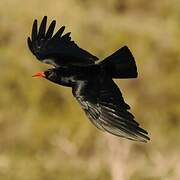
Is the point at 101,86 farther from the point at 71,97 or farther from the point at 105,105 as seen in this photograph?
the point at 71,97

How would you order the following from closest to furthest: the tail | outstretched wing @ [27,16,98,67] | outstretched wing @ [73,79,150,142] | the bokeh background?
outstretched wing @ [73,79,150,142] → the tail → outstretched wing @ [27,16,98,67] → the bokeh background

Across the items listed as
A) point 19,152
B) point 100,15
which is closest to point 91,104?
point 19,152

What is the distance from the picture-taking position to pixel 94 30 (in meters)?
17.0

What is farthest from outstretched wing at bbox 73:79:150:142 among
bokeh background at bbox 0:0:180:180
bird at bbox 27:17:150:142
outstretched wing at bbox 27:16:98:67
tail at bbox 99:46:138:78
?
bokeh background at bbox 0:0:180:180

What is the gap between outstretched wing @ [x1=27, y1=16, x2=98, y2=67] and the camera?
6863 mm

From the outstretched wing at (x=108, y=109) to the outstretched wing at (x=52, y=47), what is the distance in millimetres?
488

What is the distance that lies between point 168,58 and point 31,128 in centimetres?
249

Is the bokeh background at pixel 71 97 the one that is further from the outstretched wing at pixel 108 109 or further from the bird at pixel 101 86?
the outstretched wing at pixel 108 109

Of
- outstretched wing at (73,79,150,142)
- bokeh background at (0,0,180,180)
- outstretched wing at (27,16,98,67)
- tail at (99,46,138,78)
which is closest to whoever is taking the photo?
outstretched wing at (73,79,150,142)

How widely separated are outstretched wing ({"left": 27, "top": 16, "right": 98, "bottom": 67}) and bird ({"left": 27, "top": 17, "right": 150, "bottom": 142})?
15mm

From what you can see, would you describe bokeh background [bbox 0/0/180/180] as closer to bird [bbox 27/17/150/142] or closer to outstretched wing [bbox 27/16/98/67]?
outstretched wing [bbox 27/16/98/67]

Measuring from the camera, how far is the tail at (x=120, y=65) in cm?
646

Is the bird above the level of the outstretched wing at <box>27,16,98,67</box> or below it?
below

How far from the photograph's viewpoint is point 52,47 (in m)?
7.14
